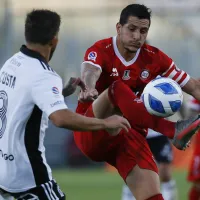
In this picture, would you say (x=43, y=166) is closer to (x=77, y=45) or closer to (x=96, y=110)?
(x=96, y=110)

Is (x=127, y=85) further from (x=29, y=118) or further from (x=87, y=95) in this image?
(x=29, y=118)

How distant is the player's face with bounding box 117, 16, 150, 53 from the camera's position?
23.3 ft

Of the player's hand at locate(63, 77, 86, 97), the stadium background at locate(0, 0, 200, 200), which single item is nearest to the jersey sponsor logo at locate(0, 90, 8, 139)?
the player's hand at locate(63, 77, 86, 97)

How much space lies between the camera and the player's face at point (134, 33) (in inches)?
280

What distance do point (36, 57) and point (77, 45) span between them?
1128cm

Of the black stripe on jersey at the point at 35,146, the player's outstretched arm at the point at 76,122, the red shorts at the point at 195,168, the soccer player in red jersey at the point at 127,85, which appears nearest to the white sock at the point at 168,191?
the red shorts at the point at 195,168

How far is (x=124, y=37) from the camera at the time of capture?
Answer: 7.21 meters

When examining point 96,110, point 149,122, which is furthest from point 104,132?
point 149,122

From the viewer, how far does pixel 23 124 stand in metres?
5.52

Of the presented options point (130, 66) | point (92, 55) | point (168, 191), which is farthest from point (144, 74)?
point (168, 191)

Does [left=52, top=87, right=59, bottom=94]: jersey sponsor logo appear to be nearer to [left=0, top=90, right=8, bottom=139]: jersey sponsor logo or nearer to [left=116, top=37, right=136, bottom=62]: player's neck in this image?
[left=0, top=90, right=8, bottom=139]: jersey sponsor logo

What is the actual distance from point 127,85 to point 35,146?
1.79 meters

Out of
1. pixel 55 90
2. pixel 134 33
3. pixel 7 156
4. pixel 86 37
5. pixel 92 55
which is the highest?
pixel 134 33

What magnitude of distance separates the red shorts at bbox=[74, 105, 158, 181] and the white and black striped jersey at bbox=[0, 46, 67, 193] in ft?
4.83
